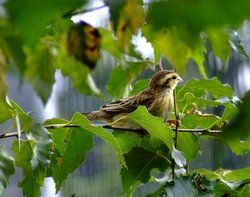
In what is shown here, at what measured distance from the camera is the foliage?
0.36 meters

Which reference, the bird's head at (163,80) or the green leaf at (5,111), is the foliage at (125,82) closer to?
the green leaf at (5,111)

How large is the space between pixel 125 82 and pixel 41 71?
1.90 ft

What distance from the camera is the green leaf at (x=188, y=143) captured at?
1467 millimetres

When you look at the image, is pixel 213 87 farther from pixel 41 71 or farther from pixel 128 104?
pixel 41 71

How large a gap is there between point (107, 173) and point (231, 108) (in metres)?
1.36

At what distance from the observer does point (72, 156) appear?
4.41 ft

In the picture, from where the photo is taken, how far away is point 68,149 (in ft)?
4.42

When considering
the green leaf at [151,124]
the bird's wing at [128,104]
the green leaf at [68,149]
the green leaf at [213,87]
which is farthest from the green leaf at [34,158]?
the bird's wing at [128,104]

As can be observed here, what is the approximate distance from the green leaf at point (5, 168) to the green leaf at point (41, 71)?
2.01 feet

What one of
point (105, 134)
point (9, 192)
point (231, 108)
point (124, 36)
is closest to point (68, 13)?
point (124, 36)

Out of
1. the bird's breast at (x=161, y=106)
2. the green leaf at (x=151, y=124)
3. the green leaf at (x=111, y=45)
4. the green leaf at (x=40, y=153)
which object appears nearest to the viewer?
the green leaf at (x=111, y=45)

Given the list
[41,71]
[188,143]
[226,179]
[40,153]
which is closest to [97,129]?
[40,153]

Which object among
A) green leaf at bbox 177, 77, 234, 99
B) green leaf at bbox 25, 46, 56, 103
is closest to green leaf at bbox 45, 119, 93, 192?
green leaf at bbox 177, 77, 234, 99

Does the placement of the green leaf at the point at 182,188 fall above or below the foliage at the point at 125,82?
below
